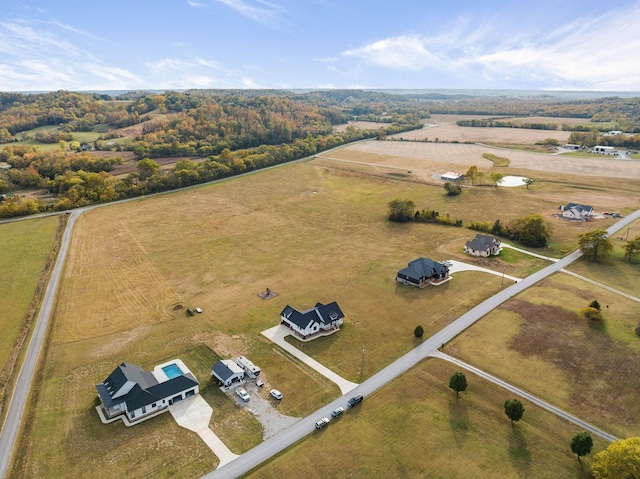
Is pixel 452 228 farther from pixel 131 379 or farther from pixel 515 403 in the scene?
pixel 131 379

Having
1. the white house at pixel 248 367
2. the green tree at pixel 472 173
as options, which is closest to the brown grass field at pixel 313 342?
the white house at pixel 248 367

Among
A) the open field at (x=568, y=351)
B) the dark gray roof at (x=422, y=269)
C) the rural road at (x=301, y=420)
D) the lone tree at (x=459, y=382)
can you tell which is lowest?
the rural road at (x=301, y=420)

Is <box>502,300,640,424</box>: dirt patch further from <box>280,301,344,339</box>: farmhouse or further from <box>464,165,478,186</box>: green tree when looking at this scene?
<box>464,165,478,186</box>: green tree

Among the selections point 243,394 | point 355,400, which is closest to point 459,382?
point 355,400

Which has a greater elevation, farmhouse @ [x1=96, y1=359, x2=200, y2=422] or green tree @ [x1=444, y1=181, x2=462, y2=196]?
green tree @ [x1=444, y1=181, x2=462, y2=196]

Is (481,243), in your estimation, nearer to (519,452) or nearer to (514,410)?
(514,410)

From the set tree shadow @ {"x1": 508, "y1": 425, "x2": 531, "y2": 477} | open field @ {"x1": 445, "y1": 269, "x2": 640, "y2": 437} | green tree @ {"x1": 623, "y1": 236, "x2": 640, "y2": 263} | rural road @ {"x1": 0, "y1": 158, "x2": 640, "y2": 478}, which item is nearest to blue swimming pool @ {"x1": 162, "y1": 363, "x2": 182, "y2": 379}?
rural road @ {"x1": 0, "y1": 158, "x2": 640, "y2": 478}

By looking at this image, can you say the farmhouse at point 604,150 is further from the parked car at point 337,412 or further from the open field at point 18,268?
the open field at point 18,268
